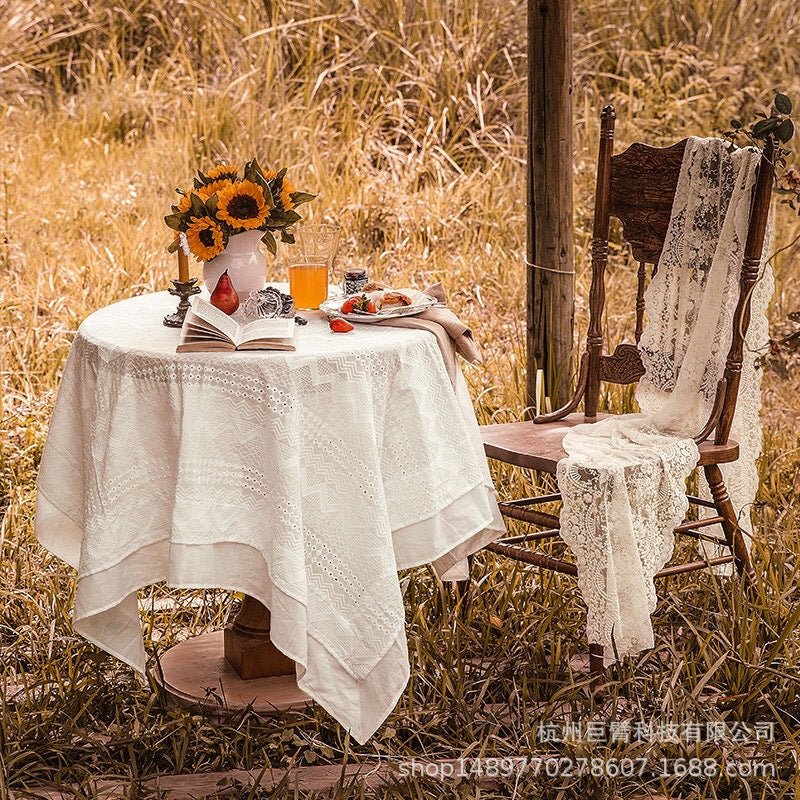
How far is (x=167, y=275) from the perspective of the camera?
16.9ft

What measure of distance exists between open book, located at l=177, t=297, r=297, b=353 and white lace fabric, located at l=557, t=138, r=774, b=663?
0.72m

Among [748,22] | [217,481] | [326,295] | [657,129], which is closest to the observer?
[217,481]

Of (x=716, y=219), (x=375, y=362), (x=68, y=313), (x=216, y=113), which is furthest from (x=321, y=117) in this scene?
(x=375, y=362)

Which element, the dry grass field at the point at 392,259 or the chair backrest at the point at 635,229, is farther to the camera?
the chair backrest at the point at 635,229

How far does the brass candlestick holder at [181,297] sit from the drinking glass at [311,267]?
23cm

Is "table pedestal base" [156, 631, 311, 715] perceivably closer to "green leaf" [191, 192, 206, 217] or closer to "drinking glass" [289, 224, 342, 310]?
"drinking glass" [289, 224, 342, 310]

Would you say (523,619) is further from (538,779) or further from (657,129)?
(657,129)

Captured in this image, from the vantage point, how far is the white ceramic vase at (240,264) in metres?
2.65

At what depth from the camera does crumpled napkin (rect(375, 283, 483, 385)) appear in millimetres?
2629

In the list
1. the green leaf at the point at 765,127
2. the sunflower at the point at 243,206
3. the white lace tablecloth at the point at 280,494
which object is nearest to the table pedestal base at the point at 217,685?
the white lace tablecloth at the point at 280,494

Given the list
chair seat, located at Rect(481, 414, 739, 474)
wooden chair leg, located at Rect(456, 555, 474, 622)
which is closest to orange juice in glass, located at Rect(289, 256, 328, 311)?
chair seat, located at Rect(481, 414, 739, 474)

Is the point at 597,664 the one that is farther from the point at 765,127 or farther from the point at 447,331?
the point at 765,127

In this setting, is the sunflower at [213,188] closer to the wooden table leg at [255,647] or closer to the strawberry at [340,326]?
the strawberry at [340,326]

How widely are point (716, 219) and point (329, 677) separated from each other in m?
1.46
